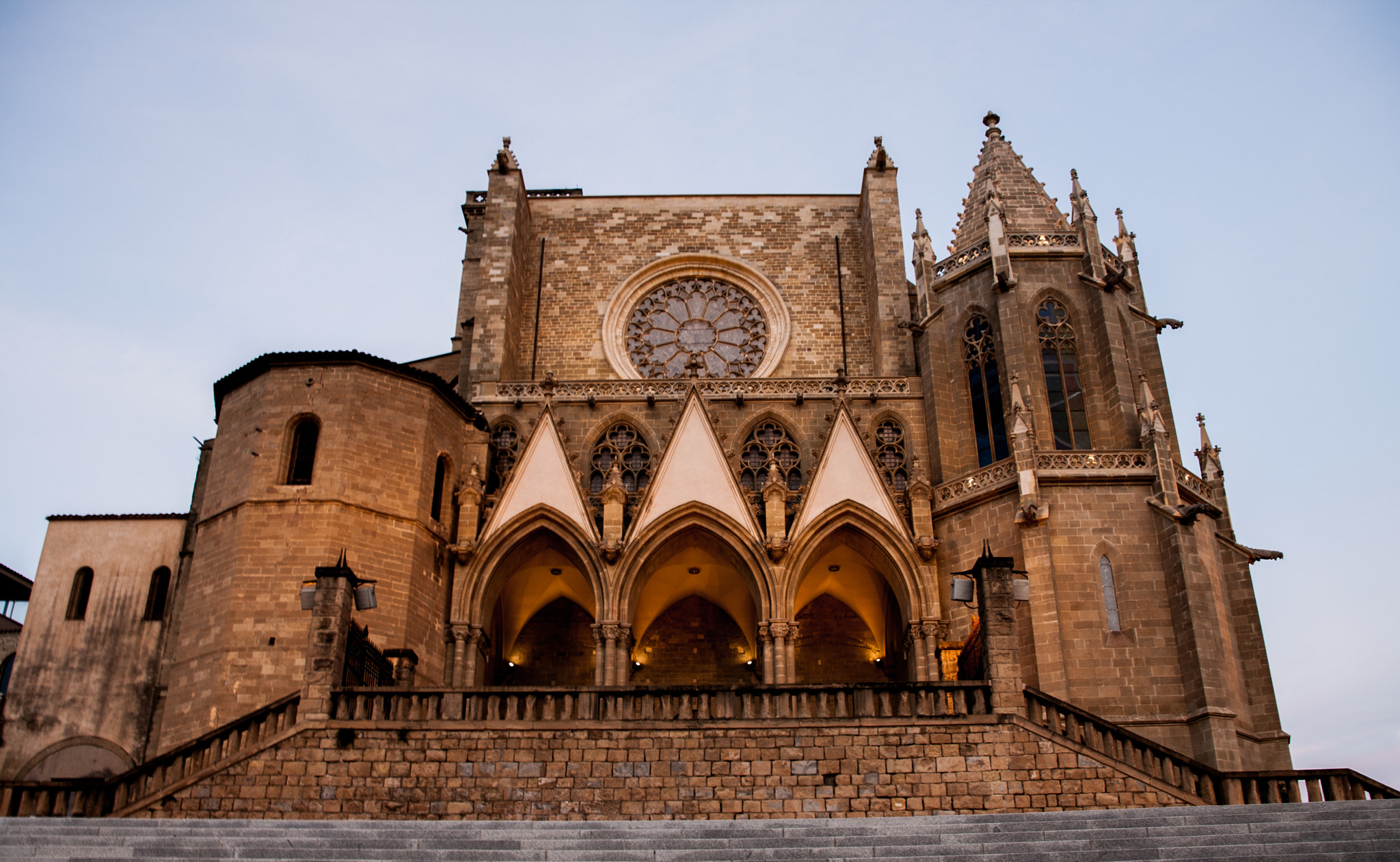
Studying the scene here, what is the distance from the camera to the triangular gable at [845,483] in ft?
74.2

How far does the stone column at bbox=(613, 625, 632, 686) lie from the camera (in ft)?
70.1

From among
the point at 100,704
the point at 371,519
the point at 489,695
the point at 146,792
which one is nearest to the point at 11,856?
the point at 146,792

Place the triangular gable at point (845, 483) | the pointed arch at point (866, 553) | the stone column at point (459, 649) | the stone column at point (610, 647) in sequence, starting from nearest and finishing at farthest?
the stone column at point (459, 649) → the stone column at point (610, 647) → the pointed arch at point (866, 553) → the triangular gable at point (845, 483)

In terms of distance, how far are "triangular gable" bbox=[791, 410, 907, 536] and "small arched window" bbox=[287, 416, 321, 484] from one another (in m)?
8.63

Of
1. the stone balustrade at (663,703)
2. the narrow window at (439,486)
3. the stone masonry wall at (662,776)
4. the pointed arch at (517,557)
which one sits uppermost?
the narrow window at (439,486)

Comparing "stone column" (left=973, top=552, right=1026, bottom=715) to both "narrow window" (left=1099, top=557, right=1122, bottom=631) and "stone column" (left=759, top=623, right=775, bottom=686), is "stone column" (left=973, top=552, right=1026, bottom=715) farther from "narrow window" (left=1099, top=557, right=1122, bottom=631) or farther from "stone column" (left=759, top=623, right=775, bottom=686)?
"stone column" (left=759, top=623, right=775, bottom=686)

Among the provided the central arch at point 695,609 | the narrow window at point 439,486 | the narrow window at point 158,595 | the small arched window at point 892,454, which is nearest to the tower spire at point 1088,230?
the small arched window at point 892,454

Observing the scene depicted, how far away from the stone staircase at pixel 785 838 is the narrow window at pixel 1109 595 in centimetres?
754

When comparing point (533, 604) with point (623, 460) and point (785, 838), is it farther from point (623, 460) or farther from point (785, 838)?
Result: point (785, 838)

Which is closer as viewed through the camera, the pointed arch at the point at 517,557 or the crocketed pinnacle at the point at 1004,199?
the pointed arch at the point at 517,557

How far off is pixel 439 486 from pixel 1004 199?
42.8 feet

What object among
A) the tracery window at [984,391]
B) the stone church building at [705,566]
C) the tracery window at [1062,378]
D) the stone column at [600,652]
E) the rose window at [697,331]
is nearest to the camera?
the stone church building at [705,566]

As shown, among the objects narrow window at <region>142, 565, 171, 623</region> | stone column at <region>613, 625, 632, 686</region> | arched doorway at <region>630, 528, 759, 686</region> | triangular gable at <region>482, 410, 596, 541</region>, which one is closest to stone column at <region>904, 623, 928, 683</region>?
arched doorway at <region>630, 528, 759, 686</region>

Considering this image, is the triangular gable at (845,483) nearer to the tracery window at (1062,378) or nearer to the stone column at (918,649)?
the stone column at (918,649)
